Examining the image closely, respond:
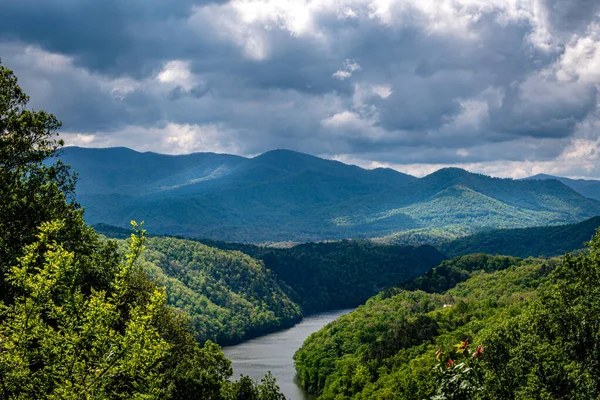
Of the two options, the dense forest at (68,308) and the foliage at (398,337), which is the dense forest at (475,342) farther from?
the dense forest at (68,308)

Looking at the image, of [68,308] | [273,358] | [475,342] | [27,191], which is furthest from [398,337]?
[68,308]

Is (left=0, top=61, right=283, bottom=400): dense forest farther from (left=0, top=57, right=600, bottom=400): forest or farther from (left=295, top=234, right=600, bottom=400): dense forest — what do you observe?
(left=295, top=234, right=600, bottom=400): dense forest

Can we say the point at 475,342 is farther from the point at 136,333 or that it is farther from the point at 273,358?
the point at 273,358

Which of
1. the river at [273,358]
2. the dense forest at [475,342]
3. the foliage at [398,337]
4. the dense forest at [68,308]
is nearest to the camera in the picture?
the dense forest at [68,308]

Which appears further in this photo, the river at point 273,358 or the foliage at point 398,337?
the river at point 273,358

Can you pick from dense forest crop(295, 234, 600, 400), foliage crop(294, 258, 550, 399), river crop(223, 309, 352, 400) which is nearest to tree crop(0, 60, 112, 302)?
dense forest crop(295, 234, 600, 400)

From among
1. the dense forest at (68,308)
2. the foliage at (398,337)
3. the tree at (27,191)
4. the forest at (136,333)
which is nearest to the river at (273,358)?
the foliage at (398,337)
